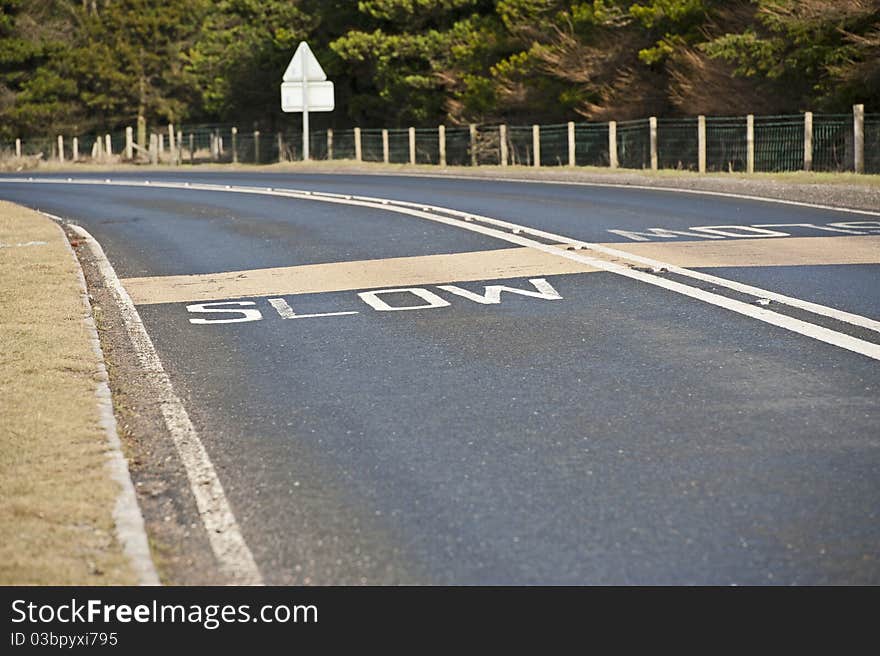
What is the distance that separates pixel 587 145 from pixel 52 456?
116ft

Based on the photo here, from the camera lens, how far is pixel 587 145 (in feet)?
133

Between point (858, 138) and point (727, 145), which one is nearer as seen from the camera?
point (858, 138)

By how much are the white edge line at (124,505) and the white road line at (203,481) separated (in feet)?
0.84

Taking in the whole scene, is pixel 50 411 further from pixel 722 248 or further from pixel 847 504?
pixel 722 248

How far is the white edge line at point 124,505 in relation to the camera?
191 inches

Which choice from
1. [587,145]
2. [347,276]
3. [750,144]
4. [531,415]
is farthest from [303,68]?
[531,415]

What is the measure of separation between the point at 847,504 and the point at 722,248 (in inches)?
363

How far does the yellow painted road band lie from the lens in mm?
12336

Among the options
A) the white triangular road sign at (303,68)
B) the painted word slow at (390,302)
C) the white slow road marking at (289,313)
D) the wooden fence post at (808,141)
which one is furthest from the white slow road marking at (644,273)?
the white triangular road sign at (303,68)

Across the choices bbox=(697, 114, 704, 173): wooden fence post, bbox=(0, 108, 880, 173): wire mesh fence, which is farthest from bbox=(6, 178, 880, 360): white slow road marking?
bbox=(697, 114, 704, 173): wooden fence post

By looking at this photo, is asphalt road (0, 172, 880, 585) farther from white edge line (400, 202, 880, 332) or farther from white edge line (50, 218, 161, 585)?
white edge line (50, 218, 161, 585)

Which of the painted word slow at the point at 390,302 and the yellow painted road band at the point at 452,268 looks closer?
the painted word slow at the point at 390,302

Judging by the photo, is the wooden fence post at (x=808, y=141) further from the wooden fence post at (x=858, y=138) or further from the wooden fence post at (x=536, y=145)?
the wooden fence post at (x=536, y=145)

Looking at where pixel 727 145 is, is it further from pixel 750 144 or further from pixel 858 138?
pixel 858 138
